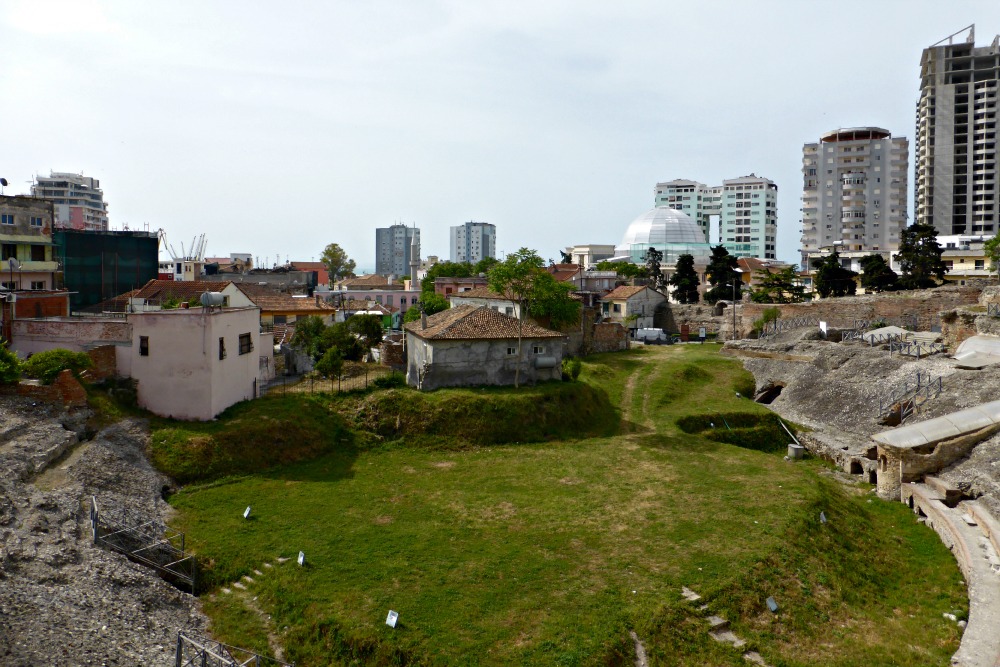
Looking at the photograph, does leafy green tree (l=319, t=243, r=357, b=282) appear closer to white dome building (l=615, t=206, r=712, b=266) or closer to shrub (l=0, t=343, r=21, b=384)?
white dome building (l=615, t=206, r=712, b=266)

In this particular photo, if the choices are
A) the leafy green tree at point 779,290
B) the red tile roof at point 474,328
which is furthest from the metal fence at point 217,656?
the leafy green tree at point 779,290

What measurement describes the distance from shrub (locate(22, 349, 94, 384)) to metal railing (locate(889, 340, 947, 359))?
38296 millimetres

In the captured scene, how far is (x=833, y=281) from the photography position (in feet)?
222

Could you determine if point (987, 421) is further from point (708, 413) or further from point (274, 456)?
point (274, 456)

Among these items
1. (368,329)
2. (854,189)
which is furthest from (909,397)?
(854,189)

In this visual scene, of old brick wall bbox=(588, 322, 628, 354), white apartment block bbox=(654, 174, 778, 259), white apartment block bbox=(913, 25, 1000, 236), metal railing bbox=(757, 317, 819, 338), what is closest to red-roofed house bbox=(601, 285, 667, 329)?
metal railing bbox=(757, 317, 819, 338)

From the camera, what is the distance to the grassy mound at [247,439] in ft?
76.6

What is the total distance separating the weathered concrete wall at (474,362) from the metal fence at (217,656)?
679 inches

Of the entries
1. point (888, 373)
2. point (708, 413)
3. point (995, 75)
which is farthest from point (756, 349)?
point (995, 75)

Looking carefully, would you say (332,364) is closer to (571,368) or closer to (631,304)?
(571,368)

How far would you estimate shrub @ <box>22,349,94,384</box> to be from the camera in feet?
79.4

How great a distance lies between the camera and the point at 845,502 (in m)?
23.7

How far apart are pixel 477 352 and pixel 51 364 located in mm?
16104

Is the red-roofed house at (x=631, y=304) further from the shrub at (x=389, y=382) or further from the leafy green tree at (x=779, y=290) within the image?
the shrub at (x=389, y=382)
